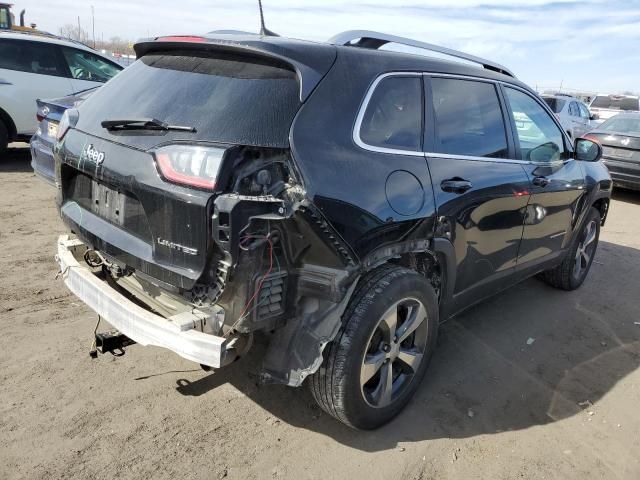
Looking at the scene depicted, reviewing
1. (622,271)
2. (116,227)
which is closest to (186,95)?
(116,227)

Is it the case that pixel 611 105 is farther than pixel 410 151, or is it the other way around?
pixel 611 105

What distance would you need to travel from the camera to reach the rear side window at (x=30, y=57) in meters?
8.01

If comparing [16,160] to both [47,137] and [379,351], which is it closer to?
[47,137]

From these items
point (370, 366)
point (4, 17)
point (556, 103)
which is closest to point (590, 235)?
point (370, 366)

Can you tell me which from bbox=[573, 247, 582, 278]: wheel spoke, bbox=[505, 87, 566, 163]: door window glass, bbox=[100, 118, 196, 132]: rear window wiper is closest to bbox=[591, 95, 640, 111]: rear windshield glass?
bbox=[573, 247, 582, 278]: wheel spoke

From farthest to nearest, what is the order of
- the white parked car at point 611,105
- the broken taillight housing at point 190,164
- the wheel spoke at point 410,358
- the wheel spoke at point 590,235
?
the white parked car at point 611,105, the wheel spoke at point 590,235, the wheel spoke at point 410,358, the broken taillight housing at point 190,164

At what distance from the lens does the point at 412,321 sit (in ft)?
9.75

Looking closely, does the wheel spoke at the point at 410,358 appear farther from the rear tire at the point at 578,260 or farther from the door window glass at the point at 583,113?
the door window glass at the point at 583,113

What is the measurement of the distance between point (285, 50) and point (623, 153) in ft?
29.4

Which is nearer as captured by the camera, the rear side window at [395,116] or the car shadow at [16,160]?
the rear side window at [395,116]

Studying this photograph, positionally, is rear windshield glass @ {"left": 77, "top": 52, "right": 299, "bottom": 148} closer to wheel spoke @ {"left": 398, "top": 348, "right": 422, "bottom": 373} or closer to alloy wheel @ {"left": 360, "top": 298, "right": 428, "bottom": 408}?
alloy wheel @ {"left": 360, "top": 298, "right": 428, "bottom": 408}

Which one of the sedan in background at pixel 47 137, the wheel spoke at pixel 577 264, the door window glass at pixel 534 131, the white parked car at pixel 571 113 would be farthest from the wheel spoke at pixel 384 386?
the white parked car at pixel 571 113

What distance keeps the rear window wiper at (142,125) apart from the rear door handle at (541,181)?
8.56 feet

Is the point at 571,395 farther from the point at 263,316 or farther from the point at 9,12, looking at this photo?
the point at 9,12
